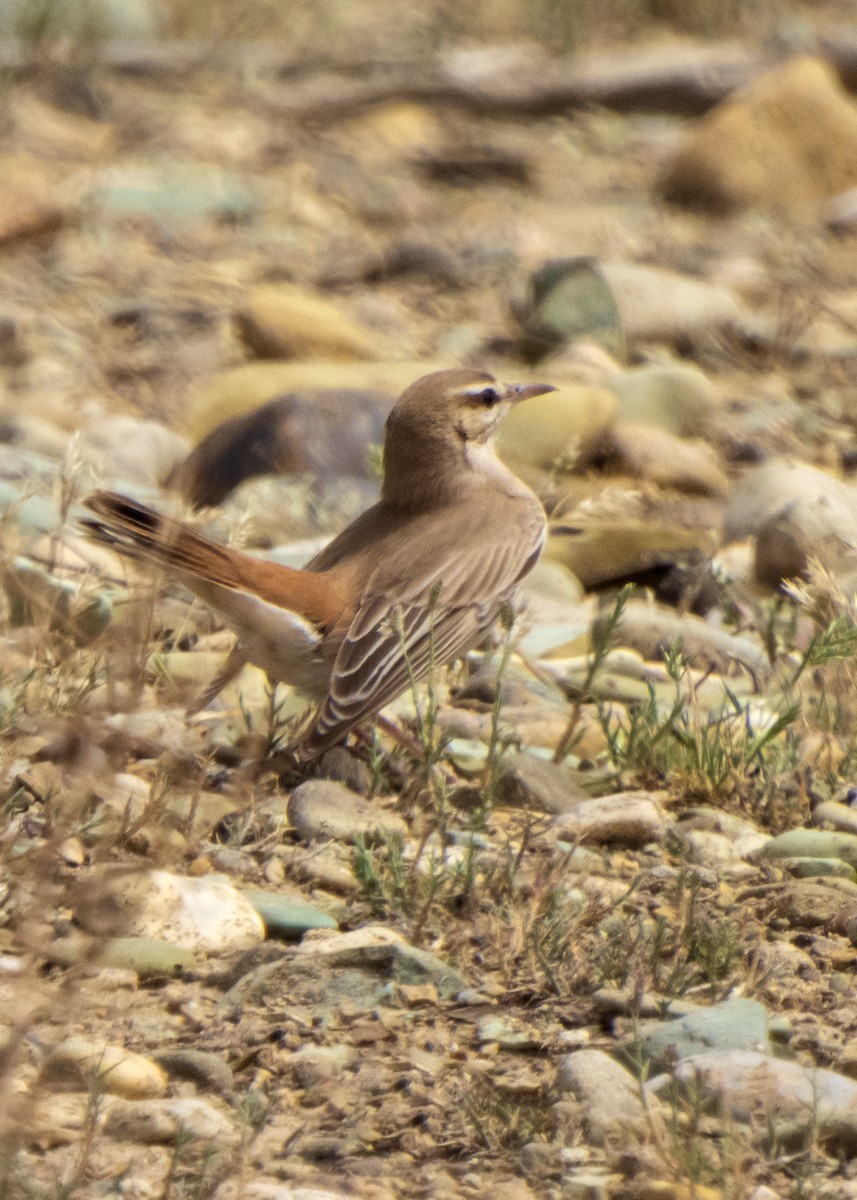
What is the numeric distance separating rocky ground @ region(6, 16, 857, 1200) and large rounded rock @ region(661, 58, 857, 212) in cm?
54

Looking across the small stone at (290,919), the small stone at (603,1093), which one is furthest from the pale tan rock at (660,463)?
the small stone at (603,1093)

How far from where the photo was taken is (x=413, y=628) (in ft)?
16.9

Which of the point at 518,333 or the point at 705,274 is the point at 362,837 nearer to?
the point at 518,333

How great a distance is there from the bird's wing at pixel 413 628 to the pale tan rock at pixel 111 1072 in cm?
126

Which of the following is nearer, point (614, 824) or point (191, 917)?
point (191, 917)

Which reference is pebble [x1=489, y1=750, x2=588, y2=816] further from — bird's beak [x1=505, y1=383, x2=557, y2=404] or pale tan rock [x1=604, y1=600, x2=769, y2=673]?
bird's beak [x1=505, y1=383, x2=557, y2=404]

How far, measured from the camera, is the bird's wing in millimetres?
4734

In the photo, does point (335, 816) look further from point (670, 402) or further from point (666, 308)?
point (666, 308)

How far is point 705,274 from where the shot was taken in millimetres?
10484

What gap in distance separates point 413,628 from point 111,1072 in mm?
2022

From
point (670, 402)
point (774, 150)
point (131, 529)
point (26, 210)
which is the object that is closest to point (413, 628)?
point (131, 529)

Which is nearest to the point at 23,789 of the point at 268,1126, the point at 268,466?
the point at 268,1126

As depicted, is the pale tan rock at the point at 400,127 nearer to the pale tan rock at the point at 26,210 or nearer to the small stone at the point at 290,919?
the pale tan rock at the point at 26,210

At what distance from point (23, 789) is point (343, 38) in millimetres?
9774
